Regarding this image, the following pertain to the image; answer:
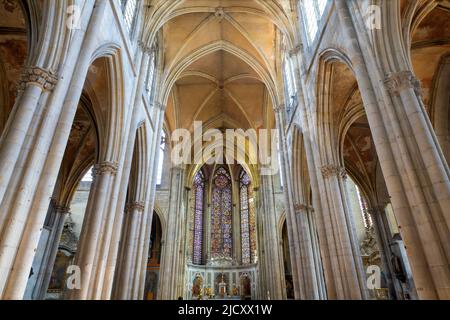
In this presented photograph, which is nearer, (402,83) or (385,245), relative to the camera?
(402,83)

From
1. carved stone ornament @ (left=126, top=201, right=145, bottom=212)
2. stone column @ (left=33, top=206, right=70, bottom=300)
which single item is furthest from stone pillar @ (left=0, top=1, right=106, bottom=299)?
stone column @ (left=33, top=206, right=70, bottom=300)

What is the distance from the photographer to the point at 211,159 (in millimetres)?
30625

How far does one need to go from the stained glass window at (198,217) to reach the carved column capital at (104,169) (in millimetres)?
19375

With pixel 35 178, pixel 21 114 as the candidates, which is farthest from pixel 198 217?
pixel 21 114

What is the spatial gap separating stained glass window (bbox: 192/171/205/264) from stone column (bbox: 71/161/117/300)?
19440mm

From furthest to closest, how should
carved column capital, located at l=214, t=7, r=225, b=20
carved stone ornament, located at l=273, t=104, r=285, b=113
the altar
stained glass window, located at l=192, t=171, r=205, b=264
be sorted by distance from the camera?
stained glass window, located at l=192, t=171, r=205, b=264 → the altar → carved stone ornament, located at l=273, t=104, r=285, b=113 → carved column capital, located at l=214, t=7, r=225, b=20

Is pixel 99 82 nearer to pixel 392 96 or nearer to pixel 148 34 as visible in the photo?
pixel 148 34

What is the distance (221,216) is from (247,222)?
2.67 metres

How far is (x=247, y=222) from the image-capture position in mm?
28828

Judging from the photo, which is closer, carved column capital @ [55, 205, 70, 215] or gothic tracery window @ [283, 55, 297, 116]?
gothic tracery window @ [283, 55, 297, 116]

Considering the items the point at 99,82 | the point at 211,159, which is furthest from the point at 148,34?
the point at 211,159

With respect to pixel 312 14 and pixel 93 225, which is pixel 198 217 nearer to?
pixel 93 225

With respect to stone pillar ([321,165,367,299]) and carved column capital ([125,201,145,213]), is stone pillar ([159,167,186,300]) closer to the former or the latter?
carved column capital ([125,201,145,213])

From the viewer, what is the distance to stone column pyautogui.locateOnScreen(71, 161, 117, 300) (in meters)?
7.64
